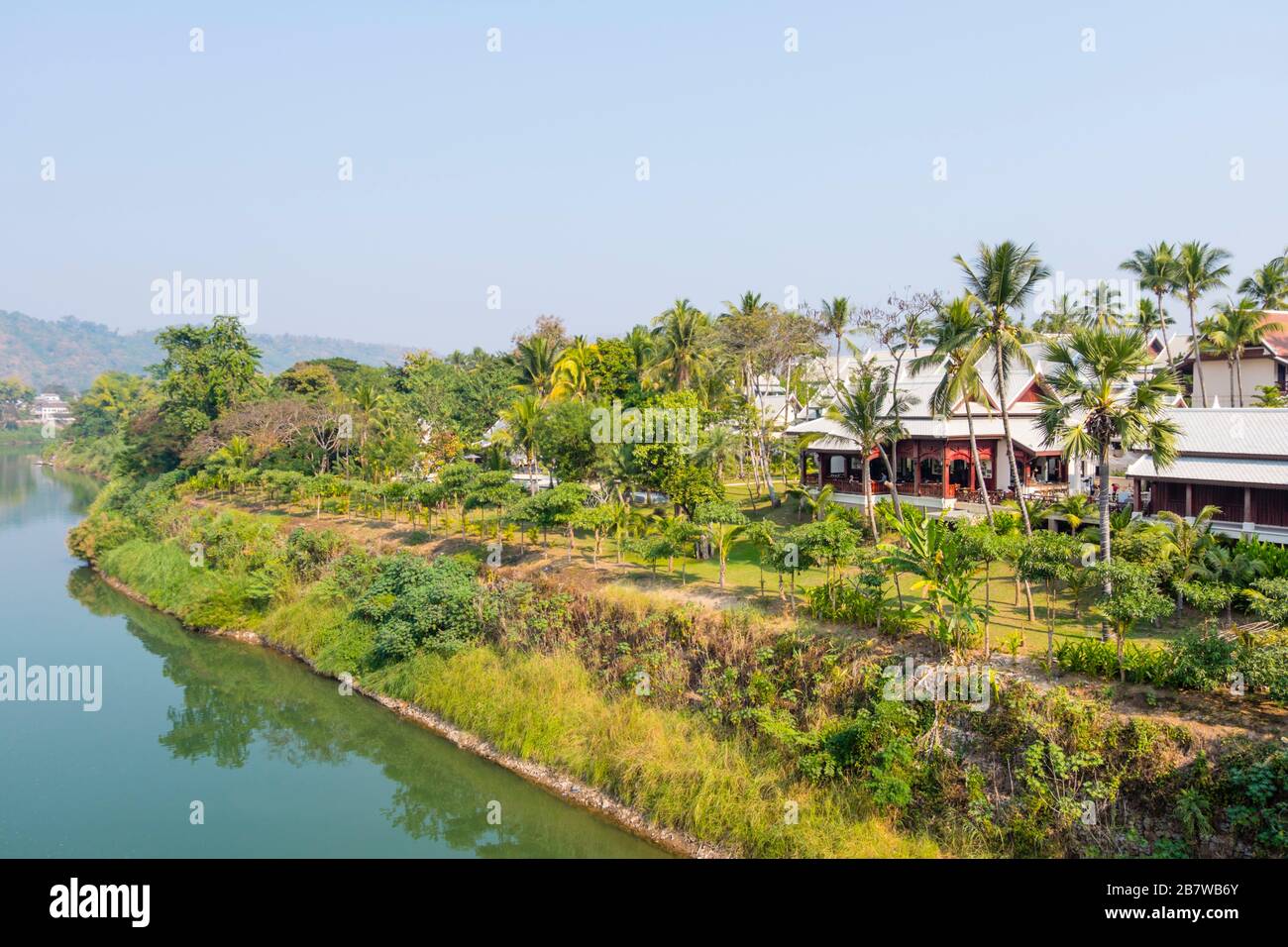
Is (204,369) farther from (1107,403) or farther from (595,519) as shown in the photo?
(1107,403)

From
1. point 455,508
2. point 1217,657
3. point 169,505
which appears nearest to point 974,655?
point 1217,657

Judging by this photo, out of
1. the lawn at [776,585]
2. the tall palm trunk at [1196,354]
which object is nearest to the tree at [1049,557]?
the lawn at [776,585]

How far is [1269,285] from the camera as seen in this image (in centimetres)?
3603

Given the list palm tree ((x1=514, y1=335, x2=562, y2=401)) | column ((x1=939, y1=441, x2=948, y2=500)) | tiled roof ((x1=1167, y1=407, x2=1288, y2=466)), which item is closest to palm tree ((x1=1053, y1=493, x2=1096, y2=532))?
tiled roof ((x1=1167, y1=407, x2=1288, y2=466))

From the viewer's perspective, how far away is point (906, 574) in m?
20.2

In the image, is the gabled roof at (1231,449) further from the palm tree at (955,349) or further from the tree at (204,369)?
the tree at (204,369)

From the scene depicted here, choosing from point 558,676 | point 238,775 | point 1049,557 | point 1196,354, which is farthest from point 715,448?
point 1196,354

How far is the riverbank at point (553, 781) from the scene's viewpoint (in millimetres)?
13914

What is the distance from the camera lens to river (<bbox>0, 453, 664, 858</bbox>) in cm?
1484

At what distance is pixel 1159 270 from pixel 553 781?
2896cm

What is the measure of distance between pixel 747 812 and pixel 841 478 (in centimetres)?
1583

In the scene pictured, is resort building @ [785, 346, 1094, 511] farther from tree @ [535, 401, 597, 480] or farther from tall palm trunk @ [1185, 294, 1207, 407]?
tree @ [535, 401, 597, 480]

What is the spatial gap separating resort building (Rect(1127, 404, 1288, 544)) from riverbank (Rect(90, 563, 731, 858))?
549 inches

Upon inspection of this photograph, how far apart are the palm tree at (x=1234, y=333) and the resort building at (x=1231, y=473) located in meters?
12.5
